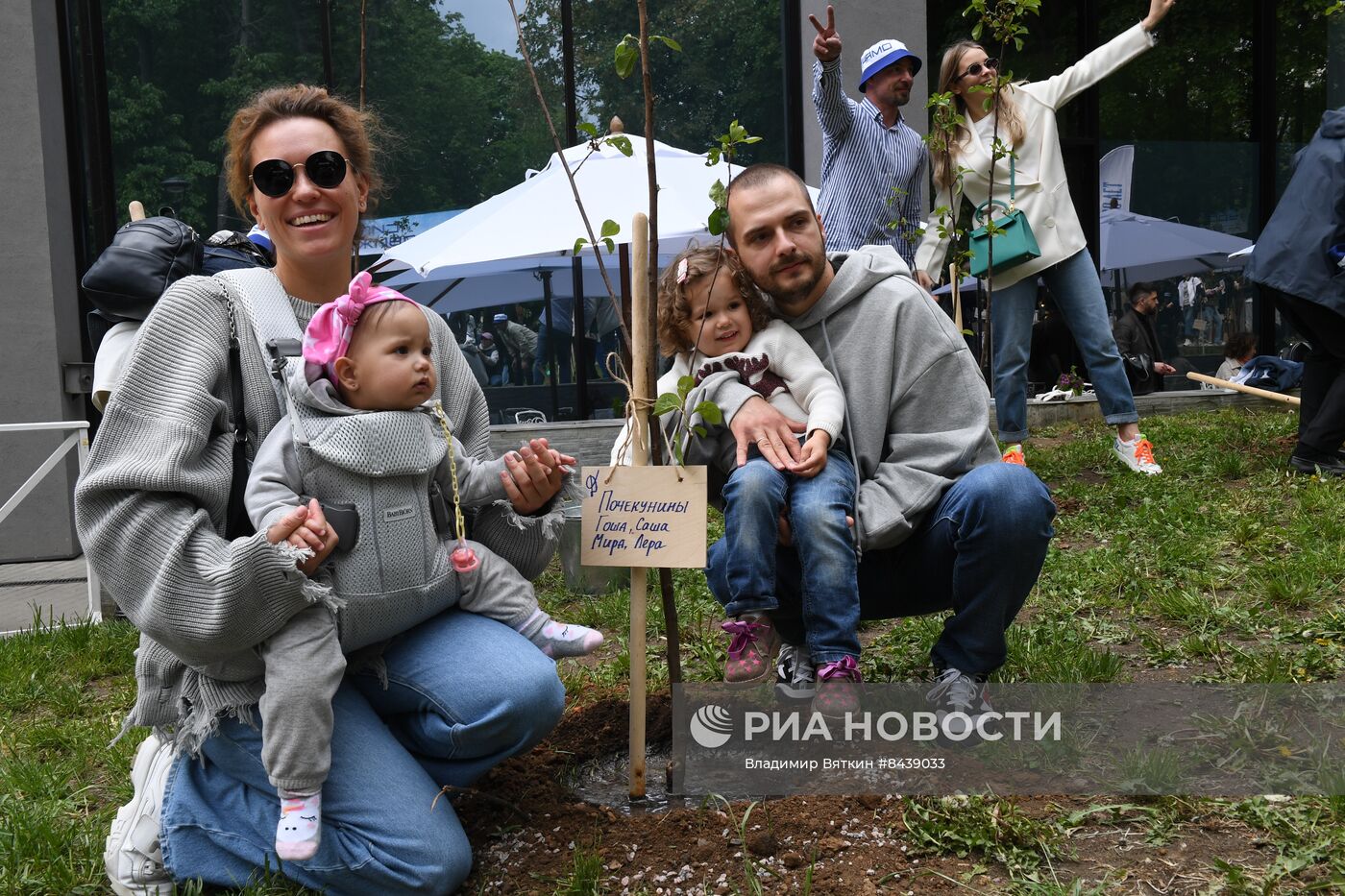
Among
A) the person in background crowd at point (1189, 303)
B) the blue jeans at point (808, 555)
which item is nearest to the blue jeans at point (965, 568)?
the blue jeans at point (808, 555)

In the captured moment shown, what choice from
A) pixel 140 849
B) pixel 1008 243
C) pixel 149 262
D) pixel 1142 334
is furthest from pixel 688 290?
pixel 1142 334

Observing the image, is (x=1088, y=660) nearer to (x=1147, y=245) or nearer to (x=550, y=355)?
(x=550, y=355)

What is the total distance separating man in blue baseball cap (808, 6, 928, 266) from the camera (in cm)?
502

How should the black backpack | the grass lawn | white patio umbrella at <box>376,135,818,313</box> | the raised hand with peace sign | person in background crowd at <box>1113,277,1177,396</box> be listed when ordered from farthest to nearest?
person in background crowd at <box>1113,277,1177,396</box> → white patio umbrella at <box>376,135,818,313</box> → the raised hand with peace sign → the black backpack → the grass lawn

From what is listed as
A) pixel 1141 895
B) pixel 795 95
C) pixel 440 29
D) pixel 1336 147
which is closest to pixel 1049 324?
pixel 795 95

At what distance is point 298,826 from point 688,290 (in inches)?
57.3

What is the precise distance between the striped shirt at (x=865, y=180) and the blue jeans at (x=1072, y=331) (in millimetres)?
881

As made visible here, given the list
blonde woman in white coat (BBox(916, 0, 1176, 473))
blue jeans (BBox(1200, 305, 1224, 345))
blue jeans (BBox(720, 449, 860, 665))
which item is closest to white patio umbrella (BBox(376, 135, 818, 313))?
blonde woman in white coat (BBox(916, 0, 1176, 473))

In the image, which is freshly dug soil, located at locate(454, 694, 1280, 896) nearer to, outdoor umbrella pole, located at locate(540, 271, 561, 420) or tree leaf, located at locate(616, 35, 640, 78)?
tree leaf, located at locate(616, 35, 640, 78)

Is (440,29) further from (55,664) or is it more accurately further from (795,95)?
(55,664)

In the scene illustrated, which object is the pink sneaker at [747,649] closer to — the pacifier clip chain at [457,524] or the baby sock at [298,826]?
the pacifier clip chain at [457,524]

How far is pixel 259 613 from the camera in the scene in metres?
2.03

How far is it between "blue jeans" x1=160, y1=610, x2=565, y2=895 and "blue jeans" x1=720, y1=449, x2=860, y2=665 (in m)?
0.49

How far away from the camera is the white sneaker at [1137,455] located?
19.2 ft
